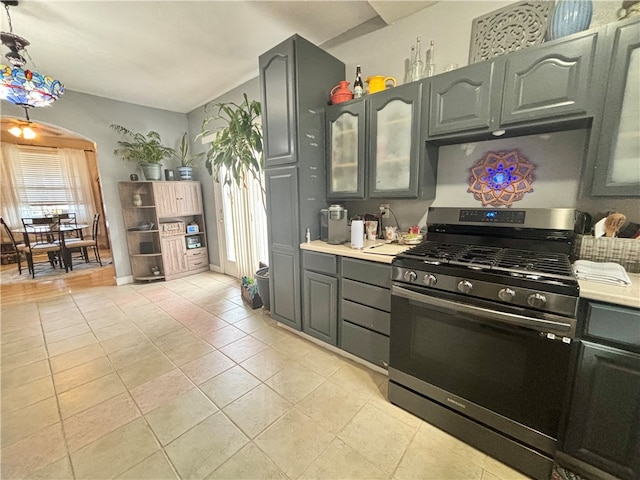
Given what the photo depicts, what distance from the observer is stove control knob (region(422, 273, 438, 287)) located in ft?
4.74

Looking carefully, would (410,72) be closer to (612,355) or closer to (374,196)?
(374,196)

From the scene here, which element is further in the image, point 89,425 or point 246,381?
point 246,381

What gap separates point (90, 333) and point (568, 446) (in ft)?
12.9

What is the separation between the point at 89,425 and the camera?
1.63 metres

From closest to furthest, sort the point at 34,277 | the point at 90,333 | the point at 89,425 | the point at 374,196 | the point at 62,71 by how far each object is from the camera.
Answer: the point at 89,425, the point at 374,196, the point at 90,333, the point at 62,71, the point at 34,277

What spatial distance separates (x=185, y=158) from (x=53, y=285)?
3.01 metres

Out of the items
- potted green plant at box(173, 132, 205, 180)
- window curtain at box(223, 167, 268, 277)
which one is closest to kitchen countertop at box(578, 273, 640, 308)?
window curtain at box(223, 167, 268, 277)

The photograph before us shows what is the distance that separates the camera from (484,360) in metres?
1.36

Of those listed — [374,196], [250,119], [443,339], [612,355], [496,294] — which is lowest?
[443,339]

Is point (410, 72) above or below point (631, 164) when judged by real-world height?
above

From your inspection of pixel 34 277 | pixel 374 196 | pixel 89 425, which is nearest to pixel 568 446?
pixel 374 196

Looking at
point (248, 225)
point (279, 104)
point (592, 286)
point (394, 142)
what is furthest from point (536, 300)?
point (248, 225)

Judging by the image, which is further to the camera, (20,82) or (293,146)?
(293,146)

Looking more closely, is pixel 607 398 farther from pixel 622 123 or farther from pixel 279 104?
pixel 279 104
